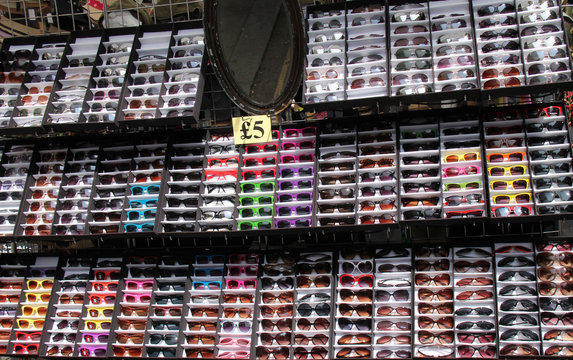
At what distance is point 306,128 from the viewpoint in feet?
19.5

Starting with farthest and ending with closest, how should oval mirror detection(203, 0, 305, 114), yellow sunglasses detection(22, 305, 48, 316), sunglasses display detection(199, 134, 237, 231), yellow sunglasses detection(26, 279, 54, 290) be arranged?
yellow sunglasses detection(26, 279, 54, 290), yellow sunglasses detection(22, 305, 48, 316), sunglasses display detection(199, 134, 237, 231), oval mirror detection(203, 0, 305, 114)

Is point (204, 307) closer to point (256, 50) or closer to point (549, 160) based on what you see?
point (256, 50)

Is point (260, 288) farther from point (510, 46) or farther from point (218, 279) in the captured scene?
point (510, 46)

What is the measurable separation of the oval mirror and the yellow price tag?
0.28ft

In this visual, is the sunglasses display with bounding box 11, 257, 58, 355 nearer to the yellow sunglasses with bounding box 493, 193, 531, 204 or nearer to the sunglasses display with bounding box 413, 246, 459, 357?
the sunglasses display with bounding box 413, 246, 459, 357

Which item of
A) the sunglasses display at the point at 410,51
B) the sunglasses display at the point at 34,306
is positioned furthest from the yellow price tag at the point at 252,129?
the sunglasses display at the point at 34,306

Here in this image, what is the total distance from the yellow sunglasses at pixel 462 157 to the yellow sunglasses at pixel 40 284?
3347 millimetres

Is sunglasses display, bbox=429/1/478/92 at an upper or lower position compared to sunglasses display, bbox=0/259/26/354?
upper

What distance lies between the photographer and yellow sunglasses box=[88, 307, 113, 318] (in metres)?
5.90

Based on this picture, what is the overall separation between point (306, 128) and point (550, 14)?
201 centimetres

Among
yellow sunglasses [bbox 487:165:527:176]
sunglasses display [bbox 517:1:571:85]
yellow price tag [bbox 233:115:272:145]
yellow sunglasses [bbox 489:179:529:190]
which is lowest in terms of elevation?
yellow sunglasses [bbox 489:179:529:190]

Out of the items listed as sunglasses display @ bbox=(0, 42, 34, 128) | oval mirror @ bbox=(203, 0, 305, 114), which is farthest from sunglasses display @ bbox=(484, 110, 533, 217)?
sunglasses display @ bbox=(0, 42, 34, 128)

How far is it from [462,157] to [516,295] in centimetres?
106

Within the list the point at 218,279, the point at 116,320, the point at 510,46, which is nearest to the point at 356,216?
the point at 218,279
